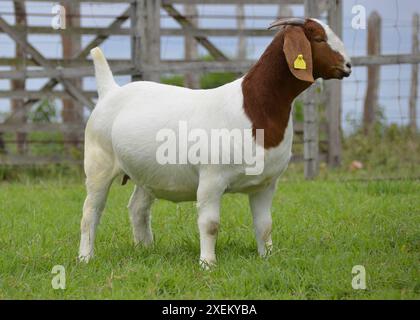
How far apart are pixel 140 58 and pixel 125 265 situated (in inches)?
215

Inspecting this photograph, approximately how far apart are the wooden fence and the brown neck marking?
479 cm

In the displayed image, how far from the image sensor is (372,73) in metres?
15.4

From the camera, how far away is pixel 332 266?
15.5ft

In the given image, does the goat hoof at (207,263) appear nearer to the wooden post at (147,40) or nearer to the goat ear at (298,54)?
the goat ear at (298,54)

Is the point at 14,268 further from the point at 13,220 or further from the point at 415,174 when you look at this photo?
the point at 415,174

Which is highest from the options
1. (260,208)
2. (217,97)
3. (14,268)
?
(217,97)

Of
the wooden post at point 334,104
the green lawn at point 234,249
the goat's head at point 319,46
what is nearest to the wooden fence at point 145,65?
the wooden post at point 334,104

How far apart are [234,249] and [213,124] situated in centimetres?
104

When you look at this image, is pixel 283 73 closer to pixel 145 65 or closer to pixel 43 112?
pixel 145 65

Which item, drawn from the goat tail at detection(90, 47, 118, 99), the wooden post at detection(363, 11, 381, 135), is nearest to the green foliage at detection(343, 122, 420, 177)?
the wooden post at detection(363, 11, 381, 135)

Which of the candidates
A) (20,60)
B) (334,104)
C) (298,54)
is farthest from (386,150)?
(298,54)

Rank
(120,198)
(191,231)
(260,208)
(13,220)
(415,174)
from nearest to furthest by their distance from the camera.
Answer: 1. (260,208)
2. (191,231)
3. (13,220)
4. (120,198)
5. (415,174)

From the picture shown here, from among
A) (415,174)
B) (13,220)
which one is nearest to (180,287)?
(13,220)

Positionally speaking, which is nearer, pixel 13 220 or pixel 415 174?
pixel 13 220
